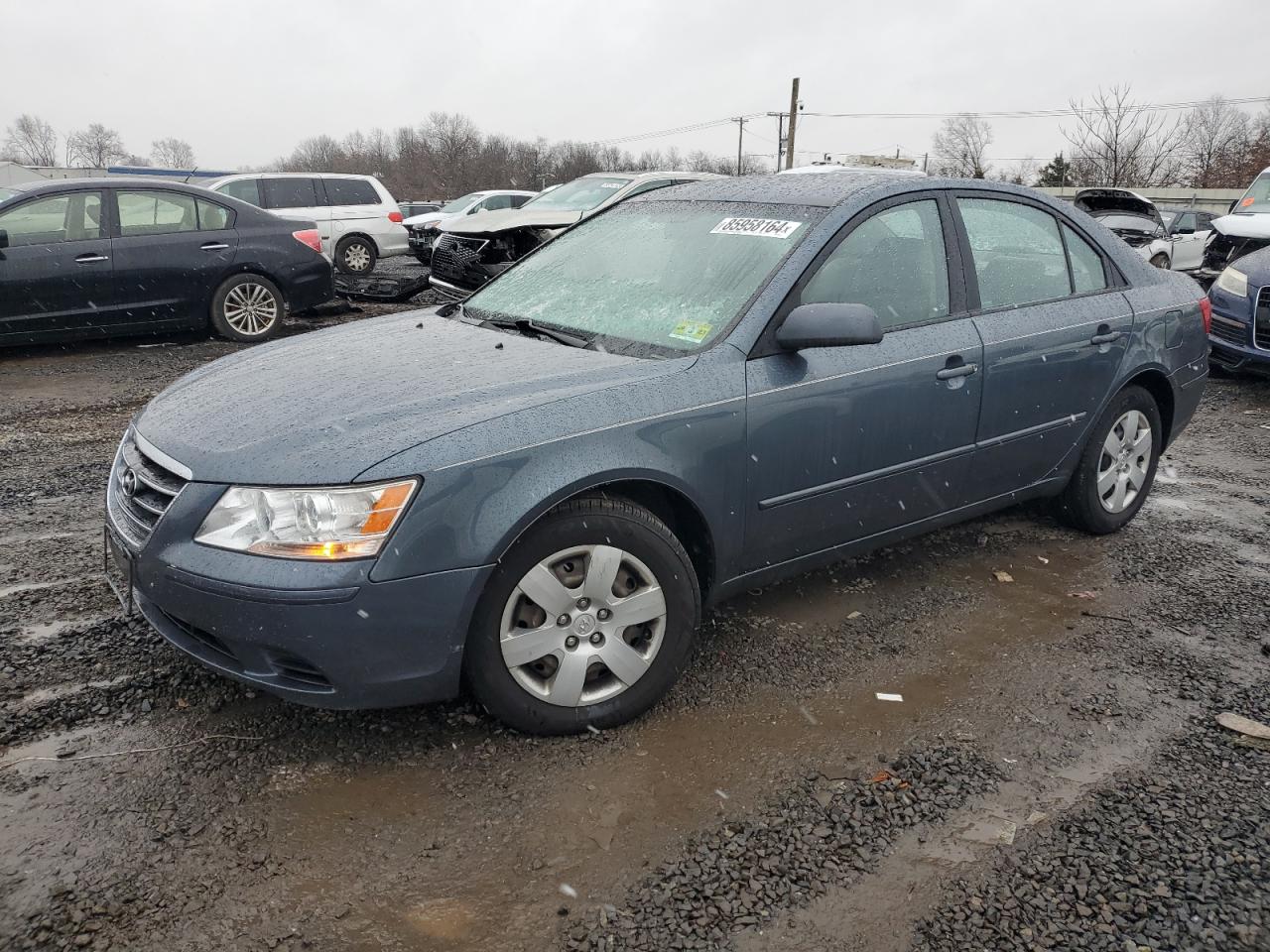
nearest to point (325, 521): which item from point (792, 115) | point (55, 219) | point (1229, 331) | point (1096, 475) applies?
point (1096, 475)

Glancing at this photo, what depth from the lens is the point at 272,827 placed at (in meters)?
2.38

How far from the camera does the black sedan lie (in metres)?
7.92

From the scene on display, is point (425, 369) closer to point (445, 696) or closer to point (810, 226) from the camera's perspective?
point (445, 696)

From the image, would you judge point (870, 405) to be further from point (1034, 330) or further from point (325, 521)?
point (325, 521)

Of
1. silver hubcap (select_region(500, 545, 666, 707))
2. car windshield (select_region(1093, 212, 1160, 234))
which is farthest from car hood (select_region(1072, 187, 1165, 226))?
silver hubcap (select_region(500, 545, 666, 707))

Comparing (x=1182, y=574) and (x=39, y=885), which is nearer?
(x=39, y=885)

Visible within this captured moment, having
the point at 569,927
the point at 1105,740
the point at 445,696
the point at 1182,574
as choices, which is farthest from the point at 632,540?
the point at 1182,574

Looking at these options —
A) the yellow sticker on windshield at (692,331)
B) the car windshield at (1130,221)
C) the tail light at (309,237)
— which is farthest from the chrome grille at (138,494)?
the car windshield at (1130,221)

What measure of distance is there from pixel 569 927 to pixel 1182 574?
10.8ft

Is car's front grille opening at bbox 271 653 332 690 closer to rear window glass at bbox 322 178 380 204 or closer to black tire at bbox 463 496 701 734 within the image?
black tire at bbox 463 496 701 734

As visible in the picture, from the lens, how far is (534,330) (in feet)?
11.1

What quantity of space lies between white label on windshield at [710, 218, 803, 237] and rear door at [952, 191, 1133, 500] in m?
0.83

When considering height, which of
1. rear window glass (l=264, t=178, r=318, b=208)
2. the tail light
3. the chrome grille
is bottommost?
the chrome grille

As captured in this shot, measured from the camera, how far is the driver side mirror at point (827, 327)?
2.95 metres
